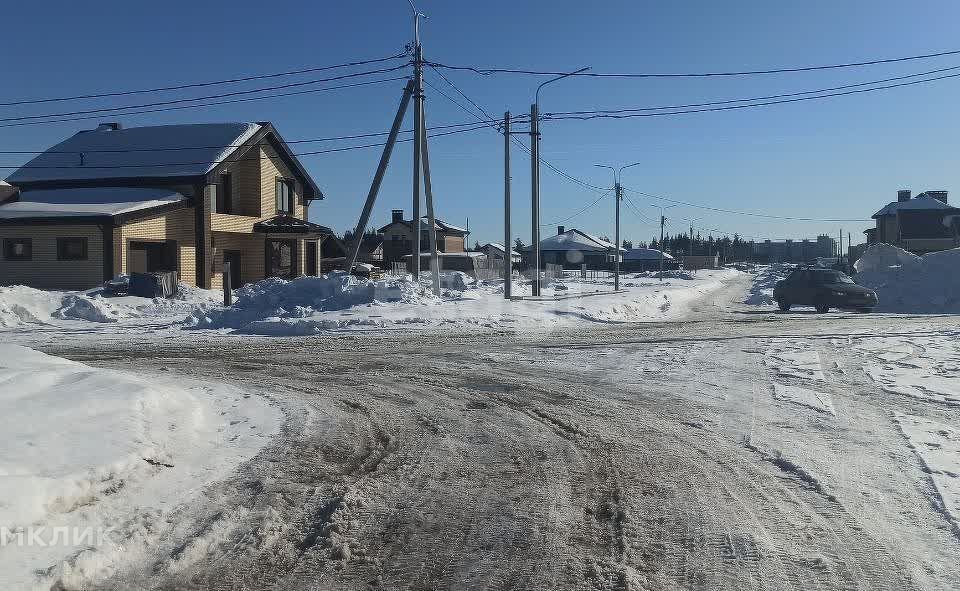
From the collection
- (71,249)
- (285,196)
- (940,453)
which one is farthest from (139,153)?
(940,453)

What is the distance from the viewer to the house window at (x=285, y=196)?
127 ft

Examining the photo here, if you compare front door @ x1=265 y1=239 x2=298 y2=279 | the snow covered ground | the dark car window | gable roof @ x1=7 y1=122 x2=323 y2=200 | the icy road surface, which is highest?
gable roof @ x1=7 y1=122 x2=323 y2=200

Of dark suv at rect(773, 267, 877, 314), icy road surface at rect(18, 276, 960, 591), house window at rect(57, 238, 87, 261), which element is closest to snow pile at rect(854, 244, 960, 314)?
dark suv at rect(773, 267, 877, 314)

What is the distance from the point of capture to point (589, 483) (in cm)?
569

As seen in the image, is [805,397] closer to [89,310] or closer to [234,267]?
[89,310]

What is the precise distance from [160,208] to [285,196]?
10.0 metres

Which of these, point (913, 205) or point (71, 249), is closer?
point (71, 249)

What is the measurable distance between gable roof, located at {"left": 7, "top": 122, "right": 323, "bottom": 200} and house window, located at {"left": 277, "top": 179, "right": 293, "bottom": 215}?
5.61ft

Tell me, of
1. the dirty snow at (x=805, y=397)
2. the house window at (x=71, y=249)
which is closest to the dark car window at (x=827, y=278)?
the dirty snow at (x=805, y=397)

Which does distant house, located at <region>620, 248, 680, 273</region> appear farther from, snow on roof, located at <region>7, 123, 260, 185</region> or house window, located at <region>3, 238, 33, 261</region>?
house window, located at <region>3, 238, 33, 261</region>

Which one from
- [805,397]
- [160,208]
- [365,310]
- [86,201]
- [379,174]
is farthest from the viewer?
[86,201]

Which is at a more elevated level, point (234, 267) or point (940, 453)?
point (234, 267)

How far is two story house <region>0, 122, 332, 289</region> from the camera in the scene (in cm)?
2902

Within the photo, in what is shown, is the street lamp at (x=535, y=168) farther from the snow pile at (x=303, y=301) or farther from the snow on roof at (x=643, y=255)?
the snow on roof at (x=643, y=255)
